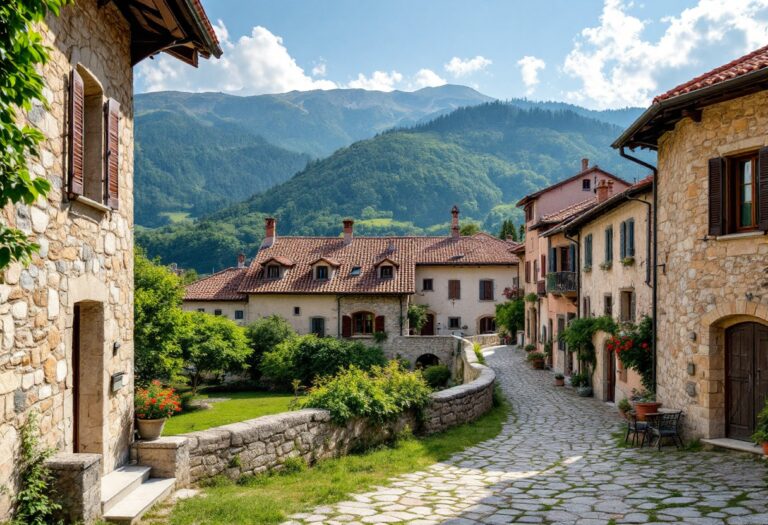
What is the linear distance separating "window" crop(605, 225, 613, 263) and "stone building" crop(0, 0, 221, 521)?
48.6 ft

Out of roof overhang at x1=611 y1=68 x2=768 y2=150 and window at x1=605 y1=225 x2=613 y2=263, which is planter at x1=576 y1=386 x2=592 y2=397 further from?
roof overhang at x1=611 y1=68 x2=768 y2=150

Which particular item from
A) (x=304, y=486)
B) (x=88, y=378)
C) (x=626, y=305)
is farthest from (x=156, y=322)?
(x=88, y=378)

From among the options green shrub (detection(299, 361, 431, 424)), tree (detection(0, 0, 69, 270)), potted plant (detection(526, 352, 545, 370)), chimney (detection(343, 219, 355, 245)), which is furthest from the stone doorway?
chimney (detection(343, 219, 355, 245))

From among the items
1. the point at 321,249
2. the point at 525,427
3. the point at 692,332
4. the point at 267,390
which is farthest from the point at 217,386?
the point at 692,332

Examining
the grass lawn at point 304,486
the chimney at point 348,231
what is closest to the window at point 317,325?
the chimney at point 348,231

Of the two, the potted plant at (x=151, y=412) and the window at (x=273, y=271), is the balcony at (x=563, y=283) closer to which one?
the potted plant at (x=151, y=412)

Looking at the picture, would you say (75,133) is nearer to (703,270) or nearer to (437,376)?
(703,270)

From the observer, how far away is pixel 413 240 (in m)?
48.3

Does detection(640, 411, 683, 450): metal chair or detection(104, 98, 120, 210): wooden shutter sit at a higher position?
detection(104, 98, 120, 210): wooden shutter

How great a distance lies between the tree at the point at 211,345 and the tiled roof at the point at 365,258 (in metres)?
6.14

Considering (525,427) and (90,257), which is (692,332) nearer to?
(525,427)

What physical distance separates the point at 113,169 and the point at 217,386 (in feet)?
109

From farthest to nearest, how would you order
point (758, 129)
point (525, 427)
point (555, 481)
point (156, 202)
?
point (156, 202), point (525, 427), point (758, 129), point (555, 481)

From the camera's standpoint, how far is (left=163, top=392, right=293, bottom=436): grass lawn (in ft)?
87.5
